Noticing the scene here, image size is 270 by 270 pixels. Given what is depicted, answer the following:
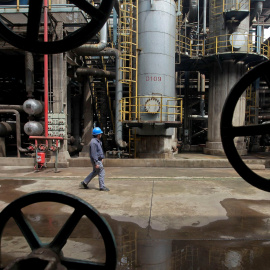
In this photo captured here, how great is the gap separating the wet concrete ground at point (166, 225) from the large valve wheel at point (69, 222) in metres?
1.23

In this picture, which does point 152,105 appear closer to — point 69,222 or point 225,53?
point 225,53

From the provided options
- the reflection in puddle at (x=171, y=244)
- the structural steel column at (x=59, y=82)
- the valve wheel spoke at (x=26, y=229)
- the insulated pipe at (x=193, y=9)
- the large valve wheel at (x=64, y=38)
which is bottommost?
the reflection in puddle at (x=171, y=244)

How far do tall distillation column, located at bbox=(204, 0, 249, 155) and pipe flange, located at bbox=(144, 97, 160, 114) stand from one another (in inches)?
234

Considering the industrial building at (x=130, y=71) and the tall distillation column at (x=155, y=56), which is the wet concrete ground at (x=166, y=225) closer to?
the industrial building at (x=130, y=71)

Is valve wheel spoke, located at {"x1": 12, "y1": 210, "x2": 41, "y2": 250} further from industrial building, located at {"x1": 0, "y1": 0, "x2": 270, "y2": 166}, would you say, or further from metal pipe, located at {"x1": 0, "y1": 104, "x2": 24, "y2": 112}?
metal pipe, located at {"x1": 0, "y1": 104, "x2": 24, "y2": 112}

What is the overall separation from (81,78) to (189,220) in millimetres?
13290

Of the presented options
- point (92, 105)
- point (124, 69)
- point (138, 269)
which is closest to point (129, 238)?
point (138, 269)

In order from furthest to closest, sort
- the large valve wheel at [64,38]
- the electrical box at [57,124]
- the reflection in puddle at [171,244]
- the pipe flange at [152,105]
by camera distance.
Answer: the pipe flange at [152,105] < the electrical box at [57,124] < the reflection in puddle at [171,244] < the large valve wheel at [64,38]

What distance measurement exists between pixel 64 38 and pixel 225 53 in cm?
1455

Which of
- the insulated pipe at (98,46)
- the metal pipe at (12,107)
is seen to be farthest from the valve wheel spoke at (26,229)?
the insulated pipe at (98,46)

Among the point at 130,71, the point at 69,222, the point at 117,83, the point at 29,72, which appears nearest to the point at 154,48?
the point at 130,71

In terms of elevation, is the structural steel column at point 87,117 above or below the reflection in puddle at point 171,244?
above

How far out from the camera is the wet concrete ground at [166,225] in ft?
10.5

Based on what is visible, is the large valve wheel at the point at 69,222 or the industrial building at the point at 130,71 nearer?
the large valve wheel at the point at 69,222
